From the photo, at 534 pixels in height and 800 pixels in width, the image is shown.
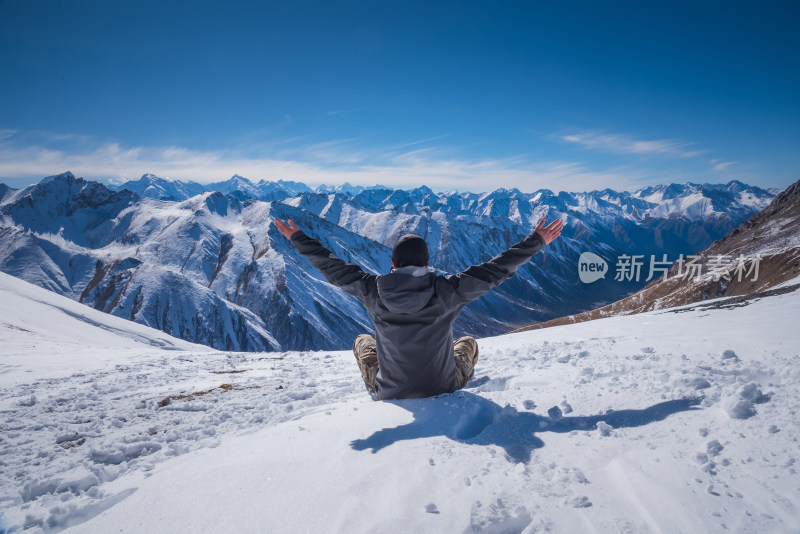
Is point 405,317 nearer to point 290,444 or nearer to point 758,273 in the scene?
point 290,444

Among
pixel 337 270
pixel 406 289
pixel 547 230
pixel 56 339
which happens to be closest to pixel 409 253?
pixel 406 289

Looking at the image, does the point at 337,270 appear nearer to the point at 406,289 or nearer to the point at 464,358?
the point at 406,289

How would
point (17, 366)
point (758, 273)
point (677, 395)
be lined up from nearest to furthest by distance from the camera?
point (677, 395) → point (17, 366) → point (758, 273)

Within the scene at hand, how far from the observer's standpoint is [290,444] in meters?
4.20

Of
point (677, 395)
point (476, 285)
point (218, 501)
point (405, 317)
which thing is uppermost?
point (476, 285)

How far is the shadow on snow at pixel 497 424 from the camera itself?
13.0ft

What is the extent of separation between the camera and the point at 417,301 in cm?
461

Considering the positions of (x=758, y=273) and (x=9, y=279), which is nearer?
(x=9, y=279)

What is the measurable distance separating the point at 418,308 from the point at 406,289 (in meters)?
0.29

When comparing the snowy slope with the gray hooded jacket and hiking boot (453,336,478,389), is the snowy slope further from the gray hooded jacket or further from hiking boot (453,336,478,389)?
hiking boot (453,336,478,389)

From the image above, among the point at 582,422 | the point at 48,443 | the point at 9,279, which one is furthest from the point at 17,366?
the point at 9,279

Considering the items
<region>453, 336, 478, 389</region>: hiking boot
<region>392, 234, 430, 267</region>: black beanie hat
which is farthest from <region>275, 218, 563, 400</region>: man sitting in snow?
<region>453, 336, 478, 389</region>: hiking boot

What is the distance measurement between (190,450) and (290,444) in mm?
1547

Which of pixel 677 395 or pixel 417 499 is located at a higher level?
pixel 677 395
